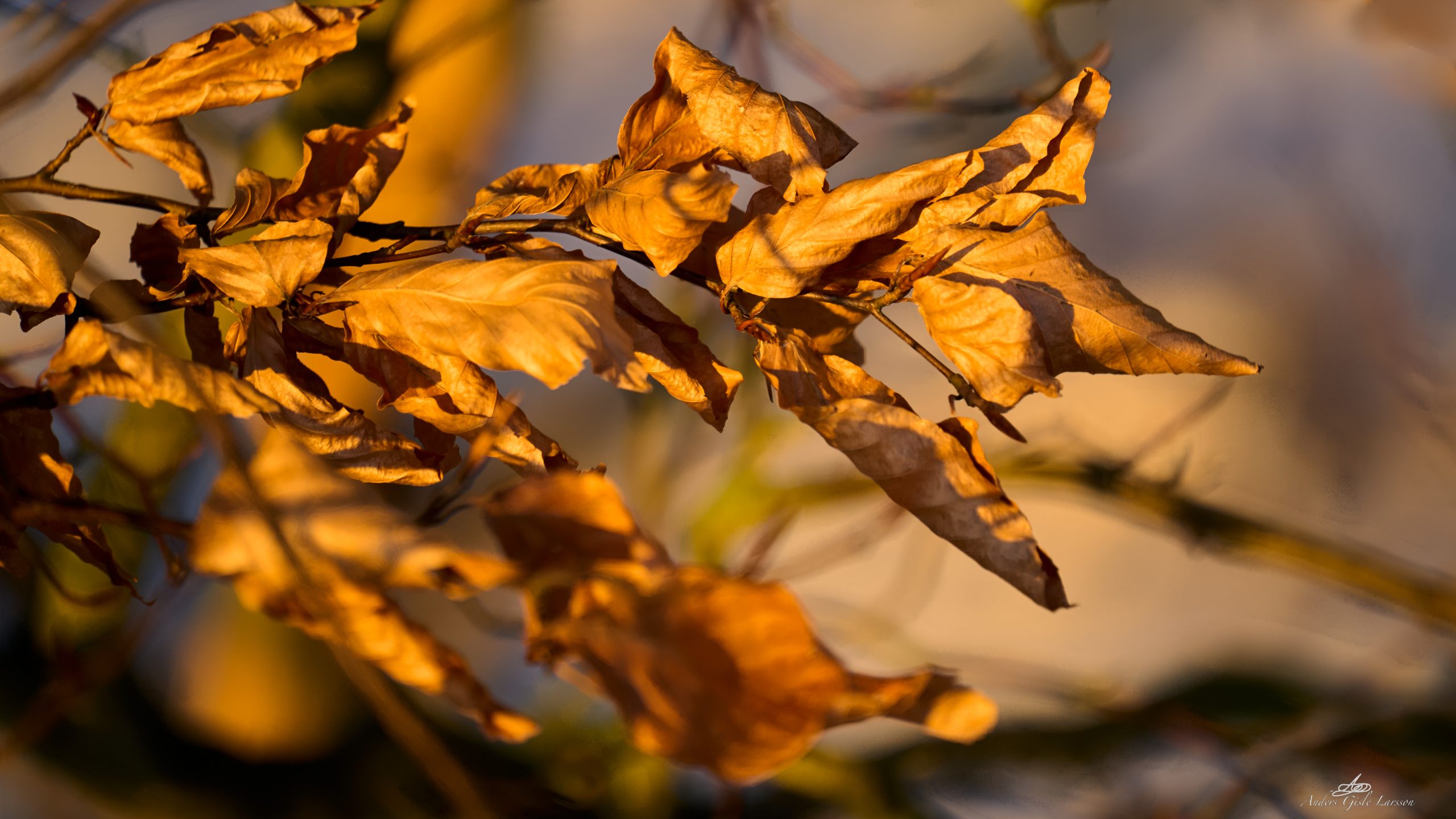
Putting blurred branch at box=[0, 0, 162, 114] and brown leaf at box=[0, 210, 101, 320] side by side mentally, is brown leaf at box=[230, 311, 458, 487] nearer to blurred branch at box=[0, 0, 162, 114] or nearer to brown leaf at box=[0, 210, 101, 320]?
brown leaf at box=[0, 210, 101, 320]

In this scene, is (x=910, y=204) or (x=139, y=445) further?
(x=139, y=445)

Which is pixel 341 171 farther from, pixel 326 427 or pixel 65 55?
pixel 65 55

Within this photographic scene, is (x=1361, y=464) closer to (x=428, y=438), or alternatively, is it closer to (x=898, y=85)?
(x=898, y=85)

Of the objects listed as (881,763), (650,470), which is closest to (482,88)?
(650,470)

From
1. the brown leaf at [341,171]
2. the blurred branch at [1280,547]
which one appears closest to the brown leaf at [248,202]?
the brown leaf at [341,171]

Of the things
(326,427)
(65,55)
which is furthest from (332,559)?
(65,55)
